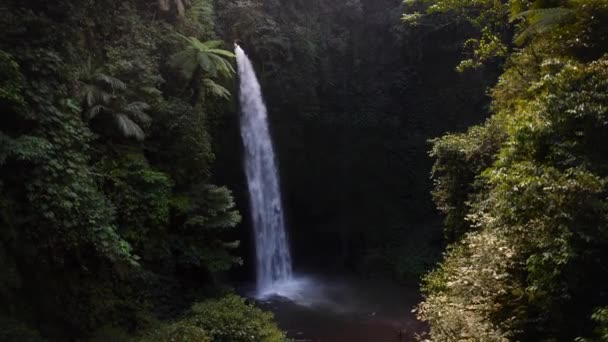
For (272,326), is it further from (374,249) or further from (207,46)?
(374,249)

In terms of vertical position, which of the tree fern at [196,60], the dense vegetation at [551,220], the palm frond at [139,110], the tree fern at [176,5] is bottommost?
the dense vegetation at [551,220]

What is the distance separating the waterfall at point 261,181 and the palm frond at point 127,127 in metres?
7.36

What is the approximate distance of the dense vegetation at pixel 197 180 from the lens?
613 centimetres

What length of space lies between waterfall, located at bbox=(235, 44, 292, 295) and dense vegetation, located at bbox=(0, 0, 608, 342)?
1.51ft

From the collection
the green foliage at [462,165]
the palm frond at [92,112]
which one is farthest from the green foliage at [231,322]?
the green foliage at [462,165]

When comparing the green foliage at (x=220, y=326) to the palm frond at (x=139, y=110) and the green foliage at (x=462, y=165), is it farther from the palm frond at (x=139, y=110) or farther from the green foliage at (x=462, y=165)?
the green foliage at (x=462, y=165)

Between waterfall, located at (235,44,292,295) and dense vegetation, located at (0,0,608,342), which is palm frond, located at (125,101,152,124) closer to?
dense vegetation, located at (0,0,608,342)

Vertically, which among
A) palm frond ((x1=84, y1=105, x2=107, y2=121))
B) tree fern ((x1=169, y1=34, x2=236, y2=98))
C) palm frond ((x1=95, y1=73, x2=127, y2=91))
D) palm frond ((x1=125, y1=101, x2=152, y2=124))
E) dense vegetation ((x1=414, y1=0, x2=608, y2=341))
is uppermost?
tree fern ((x1=169, y1=34, x2=236, y2=98))

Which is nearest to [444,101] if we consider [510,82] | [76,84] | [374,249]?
[374,249]

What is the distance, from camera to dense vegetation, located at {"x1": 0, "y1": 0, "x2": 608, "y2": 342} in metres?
6.13

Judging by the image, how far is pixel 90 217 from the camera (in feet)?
25.5

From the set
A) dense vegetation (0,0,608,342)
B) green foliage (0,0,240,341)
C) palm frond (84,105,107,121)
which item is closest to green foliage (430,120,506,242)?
dense vegetation (0,0,608,342)

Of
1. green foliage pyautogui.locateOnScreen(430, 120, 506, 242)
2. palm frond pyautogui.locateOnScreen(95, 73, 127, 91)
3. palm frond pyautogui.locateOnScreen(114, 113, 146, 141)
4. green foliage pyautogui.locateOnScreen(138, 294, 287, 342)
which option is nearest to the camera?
green foliage pyautogui.locateOnScreen(138, 294, 287, 342)

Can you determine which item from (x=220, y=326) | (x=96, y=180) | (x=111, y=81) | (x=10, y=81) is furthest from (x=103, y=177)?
(x=220, y=326)
